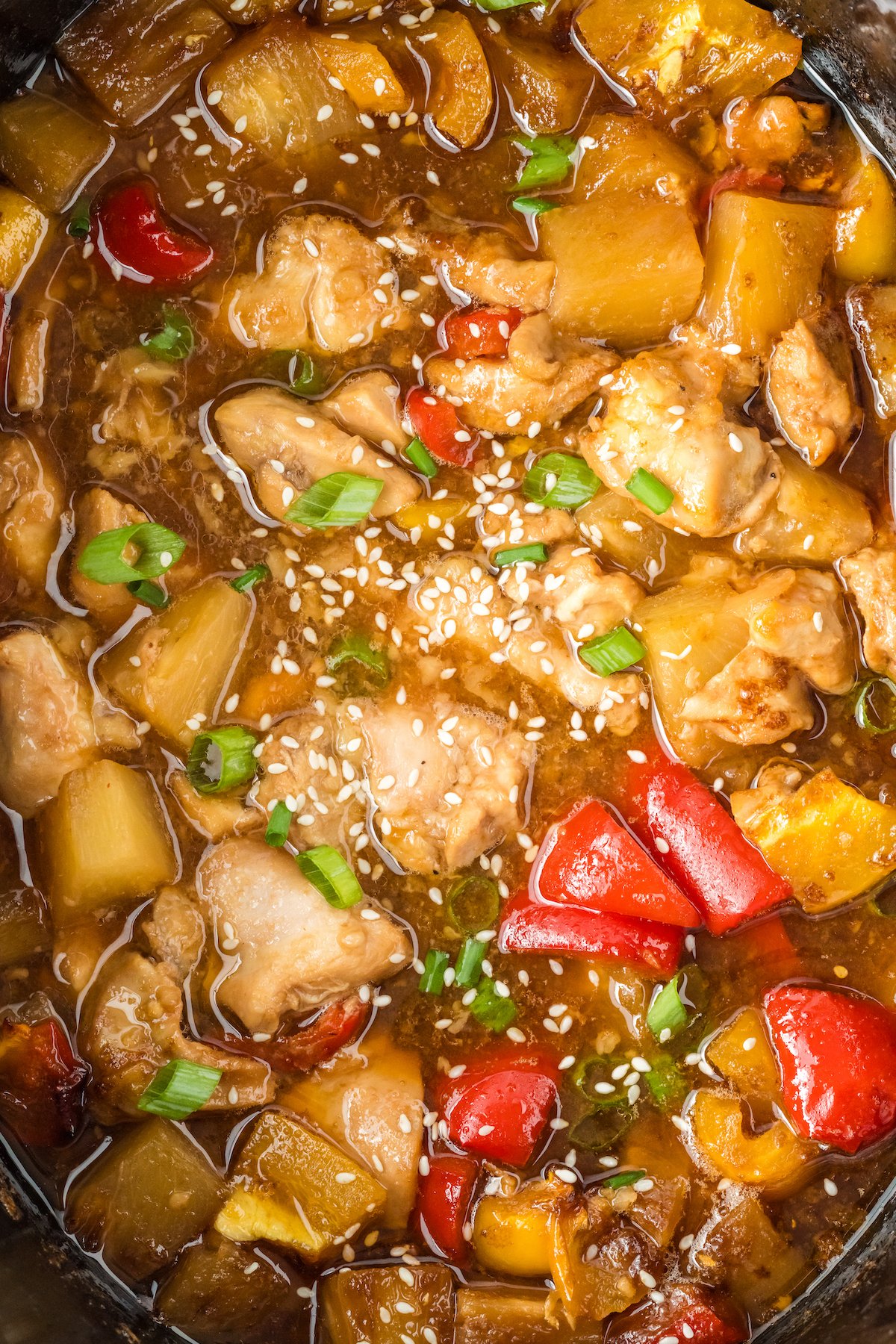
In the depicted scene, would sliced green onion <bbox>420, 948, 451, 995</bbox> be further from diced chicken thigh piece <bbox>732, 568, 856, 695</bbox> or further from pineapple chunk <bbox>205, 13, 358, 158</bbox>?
pineapple chunk <bbox>205, 13, 358, 158</bbox>

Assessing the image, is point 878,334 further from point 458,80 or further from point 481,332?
point 458,80

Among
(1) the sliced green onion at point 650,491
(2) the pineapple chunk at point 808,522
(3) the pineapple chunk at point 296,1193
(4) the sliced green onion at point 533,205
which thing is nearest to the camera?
(3) the pineapple chunk at point 296,1193

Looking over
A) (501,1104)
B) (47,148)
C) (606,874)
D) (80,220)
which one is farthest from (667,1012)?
(47,148)

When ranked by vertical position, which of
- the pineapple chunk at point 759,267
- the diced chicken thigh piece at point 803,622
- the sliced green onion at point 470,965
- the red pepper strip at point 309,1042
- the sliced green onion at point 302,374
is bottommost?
the red pepper strip at point 309,1042

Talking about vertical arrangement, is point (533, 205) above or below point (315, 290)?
above

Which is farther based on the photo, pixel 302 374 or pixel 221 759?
pixel 302 374

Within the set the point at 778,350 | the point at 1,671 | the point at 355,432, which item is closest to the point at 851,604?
the point at 778,350

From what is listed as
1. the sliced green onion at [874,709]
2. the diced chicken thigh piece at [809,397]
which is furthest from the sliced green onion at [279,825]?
the diced chicken thigh piece at [809,397]

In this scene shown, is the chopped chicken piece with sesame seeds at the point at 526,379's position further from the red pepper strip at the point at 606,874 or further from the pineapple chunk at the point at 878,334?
the red pepper strip at the point at 606,874
